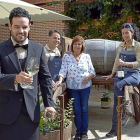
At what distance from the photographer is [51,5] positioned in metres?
8.77

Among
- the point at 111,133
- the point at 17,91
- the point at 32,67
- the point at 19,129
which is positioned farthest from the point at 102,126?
the point at 32,67

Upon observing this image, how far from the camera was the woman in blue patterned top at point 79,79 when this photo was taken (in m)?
3.92

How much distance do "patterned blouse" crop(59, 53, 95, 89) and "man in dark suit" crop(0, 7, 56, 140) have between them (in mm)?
1877

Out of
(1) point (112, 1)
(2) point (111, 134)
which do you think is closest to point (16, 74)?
(2) point (111, 134)

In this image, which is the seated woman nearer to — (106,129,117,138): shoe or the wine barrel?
(106,129,117,138): shoe

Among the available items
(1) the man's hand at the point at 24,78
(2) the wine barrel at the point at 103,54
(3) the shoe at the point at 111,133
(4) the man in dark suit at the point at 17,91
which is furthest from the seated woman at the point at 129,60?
(1) the man's hand at the point at 24,78

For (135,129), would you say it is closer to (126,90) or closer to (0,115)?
(126,90)

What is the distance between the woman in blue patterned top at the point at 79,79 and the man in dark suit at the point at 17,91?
1882 millimetres

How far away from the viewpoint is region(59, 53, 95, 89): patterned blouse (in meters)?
3.92

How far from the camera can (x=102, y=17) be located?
8328mm

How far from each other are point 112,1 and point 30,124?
22.3 feet

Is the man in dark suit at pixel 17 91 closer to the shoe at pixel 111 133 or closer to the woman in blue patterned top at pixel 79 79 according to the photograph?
the woman in blue patterned top at pixel 79 79

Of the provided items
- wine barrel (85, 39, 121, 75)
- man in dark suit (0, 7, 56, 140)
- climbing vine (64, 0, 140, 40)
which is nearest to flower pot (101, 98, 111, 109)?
wine barrel (85, 39, 121, 75)

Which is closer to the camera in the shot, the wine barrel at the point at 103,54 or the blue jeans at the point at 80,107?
the blue jeans at the point at 80,107
